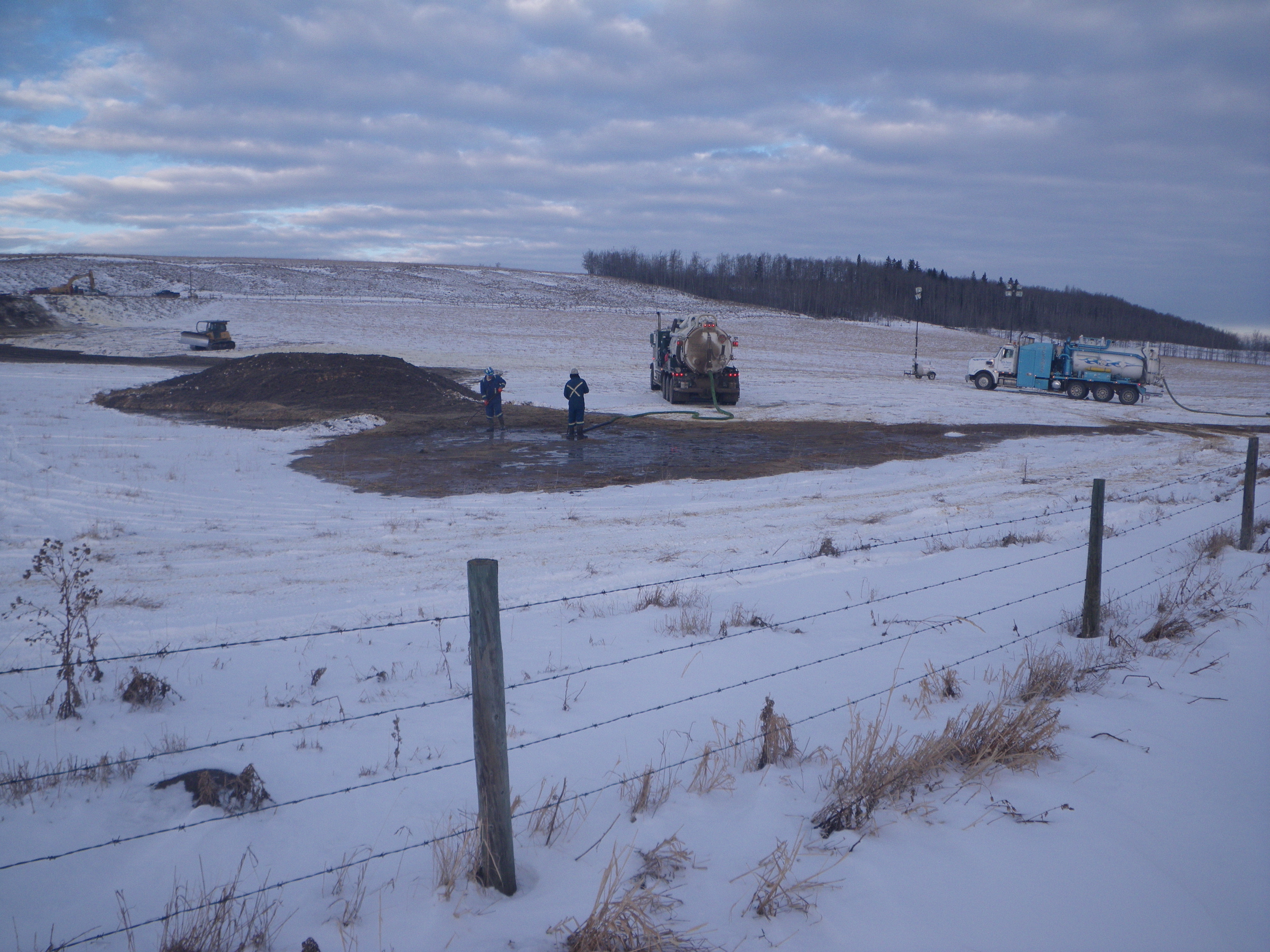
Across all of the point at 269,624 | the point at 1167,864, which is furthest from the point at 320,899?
the point at 269,624

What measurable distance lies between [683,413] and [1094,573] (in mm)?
20253

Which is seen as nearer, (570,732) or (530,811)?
(530,811)

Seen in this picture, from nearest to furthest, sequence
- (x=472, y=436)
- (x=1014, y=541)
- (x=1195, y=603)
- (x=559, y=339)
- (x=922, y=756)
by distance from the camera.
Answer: (x=922, y=756) → (x=1195, y=603) → (x=1014, y=541) → (x=472, y=436) → (x=559, y=339)

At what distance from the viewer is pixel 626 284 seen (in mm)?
128500

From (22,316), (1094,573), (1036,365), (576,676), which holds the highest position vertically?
(22,316)

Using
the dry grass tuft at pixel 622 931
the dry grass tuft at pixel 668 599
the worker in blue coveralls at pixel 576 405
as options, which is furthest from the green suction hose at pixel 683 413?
the dry grass tuft at pixel 622 931

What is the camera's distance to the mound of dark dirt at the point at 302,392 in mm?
24984

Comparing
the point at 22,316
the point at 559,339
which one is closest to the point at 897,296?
the point at 559,339

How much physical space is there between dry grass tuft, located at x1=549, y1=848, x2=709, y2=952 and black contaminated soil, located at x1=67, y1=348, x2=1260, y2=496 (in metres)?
11.3

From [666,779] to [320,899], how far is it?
1.69 m

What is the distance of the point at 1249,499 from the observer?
8.15 meters

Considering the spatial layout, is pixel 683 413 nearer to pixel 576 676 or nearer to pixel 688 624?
pixel 688 624

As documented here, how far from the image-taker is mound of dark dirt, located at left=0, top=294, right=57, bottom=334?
176ft

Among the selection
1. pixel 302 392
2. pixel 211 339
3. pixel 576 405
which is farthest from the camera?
pixel 211 339
